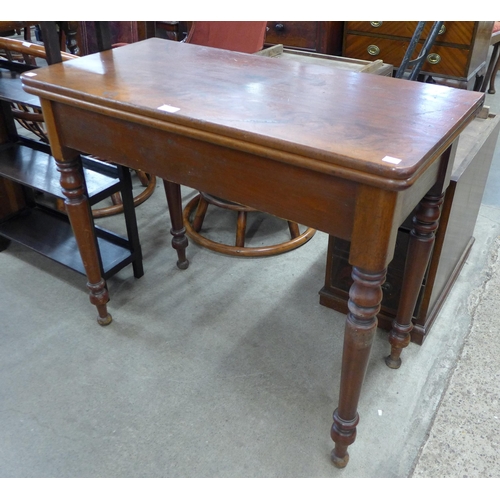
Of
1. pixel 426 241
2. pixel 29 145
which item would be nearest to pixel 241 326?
pixel 426 241

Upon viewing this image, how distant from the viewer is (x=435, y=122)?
1021mm

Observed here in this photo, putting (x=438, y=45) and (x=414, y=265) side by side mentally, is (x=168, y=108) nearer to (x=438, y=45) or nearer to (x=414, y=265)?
(x=414, y=265)

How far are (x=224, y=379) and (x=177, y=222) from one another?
66 centimetres

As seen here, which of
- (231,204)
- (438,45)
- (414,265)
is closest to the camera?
(414,265)

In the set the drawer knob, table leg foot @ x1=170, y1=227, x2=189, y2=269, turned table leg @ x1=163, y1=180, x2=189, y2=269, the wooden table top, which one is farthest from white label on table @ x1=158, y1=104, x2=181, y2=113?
the drawer knob

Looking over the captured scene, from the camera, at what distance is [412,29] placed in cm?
255

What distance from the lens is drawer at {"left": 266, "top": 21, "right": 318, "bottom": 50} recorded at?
2746 millimetres

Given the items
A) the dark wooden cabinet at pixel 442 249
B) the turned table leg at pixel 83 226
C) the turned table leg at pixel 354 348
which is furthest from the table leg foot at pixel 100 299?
the turned table leg at pixel 354 348

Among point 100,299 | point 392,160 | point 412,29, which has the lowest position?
point 100,299

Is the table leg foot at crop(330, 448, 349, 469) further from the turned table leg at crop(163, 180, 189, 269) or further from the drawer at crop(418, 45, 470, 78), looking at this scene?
the drawer at crop(418, 45, 470, 78)

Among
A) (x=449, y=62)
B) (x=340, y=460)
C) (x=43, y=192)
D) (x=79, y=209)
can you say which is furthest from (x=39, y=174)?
(x=449, y=62)
